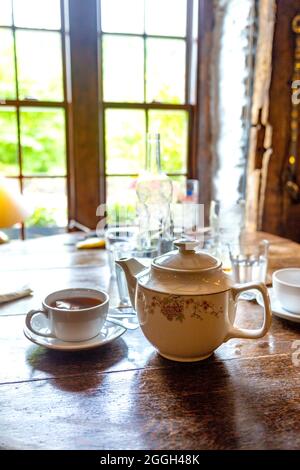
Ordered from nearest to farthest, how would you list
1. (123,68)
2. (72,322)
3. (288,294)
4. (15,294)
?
(72,322) < (288,294) < (15,294) < (123,68)

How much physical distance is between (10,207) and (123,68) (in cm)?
151

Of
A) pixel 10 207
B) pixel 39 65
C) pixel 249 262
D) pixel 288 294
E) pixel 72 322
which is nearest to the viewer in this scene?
pixel 72 322

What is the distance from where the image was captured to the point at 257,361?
27.8 inches

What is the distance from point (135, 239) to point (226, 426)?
2.70 feet

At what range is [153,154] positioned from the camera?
1361 mm

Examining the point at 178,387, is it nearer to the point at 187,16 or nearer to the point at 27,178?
the point at 27,178

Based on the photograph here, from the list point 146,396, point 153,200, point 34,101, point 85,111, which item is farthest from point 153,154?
point 34,101

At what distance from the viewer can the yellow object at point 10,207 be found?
4.95 ft

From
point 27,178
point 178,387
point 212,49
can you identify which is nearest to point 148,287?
point 178,387

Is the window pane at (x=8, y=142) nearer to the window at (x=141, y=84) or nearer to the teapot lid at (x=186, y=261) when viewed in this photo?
the window at (x=141, y=84)

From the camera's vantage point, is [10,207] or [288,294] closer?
[288,294]

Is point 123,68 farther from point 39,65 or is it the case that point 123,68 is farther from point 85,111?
point 39,65

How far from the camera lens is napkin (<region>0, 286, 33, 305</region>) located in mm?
1005

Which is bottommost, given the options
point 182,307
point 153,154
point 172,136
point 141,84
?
point 182,307
